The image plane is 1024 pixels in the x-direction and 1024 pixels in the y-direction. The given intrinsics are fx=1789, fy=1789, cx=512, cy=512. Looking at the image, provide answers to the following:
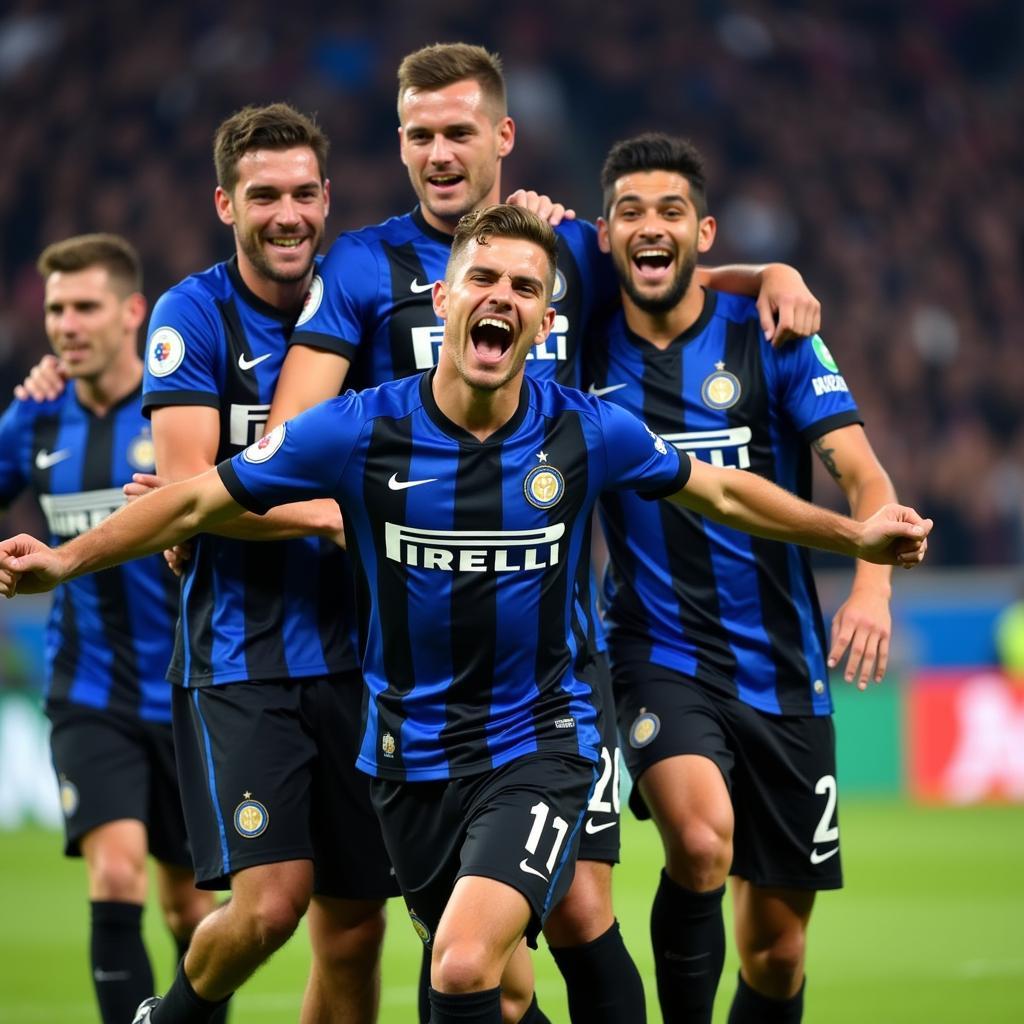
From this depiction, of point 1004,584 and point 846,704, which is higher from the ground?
point 1004,584

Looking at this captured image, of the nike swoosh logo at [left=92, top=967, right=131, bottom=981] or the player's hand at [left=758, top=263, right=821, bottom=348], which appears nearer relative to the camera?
the player's hand at [left=758, top=263, right=821, bottom=348]

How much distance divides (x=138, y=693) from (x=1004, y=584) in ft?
27.8

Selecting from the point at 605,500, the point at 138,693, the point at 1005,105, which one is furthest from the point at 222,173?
the point at 1005,105

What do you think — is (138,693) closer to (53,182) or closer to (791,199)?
(53,182)

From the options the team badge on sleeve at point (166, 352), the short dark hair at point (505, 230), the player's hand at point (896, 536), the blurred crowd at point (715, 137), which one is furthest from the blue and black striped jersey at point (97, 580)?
the blurred crowd at point (715, 137)

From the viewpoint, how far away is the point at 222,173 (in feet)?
16.0

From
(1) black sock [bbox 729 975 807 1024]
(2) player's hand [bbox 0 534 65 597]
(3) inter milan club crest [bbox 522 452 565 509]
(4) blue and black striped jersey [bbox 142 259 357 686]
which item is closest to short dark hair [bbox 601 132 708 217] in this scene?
(4) blue and black striped jersey [bbox 142 259 357 686]

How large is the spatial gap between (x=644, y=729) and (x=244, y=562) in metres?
1.19

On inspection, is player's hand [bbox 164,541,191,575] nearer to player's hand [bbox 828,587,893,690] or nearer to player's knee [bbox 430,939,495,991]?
player's knee [bbox 430,939,495,991]

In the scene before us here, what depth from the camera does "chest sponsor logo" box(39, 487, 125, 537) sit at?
6031 mm

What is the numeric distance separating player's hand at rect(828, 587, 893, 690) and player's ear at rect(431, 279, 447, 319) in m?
1.31

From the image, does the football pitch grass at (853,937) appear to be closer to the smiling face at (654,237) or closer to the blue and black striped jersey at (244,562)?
the blue and black striped jersey at (244,562)

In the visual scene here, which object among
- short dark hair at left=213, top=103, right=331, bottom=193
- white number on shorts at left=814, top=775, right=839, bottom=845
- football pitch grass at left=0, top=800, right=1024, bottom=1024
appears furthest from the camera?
football pitch grass at left=0, top=800, right=1024, bottom=1024

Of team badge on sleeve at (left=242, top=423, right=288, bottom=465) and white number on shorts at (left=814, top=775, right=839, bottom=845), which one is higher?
team badge on sleeve at (left=242, top=423, right=288, bottom=465)
